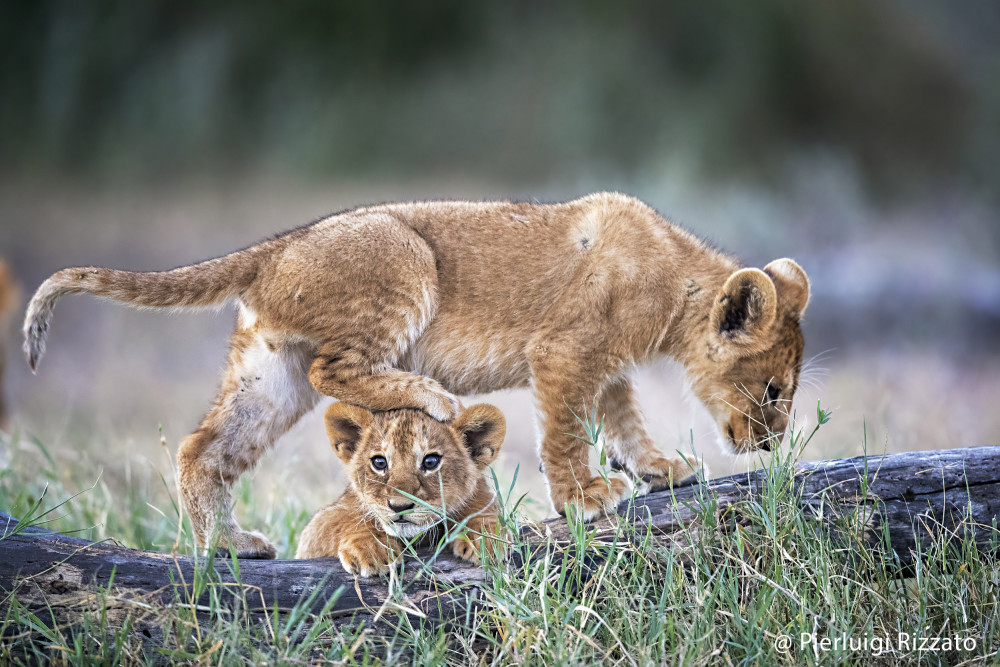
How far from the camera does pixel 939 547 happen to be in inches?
143

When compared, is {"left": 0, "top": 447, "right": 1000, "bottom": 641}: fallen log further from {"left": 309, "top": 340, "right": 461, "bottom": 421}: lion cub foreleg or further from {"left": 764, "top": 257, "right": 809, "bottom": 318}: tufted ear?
{"left": 764, "top": 257, "right": 809, "bottom": 318}: tufted ear

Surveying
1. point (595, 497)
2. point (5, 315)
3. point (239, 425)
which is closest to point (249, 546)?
point (239, 425)

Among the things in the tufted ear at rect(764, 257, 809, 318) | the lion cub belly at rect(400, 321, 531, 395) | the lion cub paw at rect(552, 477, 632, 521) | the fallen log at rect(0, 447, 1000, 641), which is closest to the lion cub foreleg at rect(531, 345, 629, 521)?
the lion cub paw at rect(552, 477, 632, 521)

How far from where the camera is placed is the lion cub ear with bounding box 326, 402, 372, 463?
3967 mm

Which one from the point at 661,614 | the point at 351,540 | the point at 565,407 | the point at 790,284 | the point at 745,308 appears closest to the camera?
the point at 661,614

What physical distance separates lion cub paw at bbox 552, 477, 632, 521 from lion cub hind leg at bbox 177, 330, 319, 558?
1516mm

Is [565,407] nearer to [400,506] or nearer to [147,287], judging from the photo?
[400,506]

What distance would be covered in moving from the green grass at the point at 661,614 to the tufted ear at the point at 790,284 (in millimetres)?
1015

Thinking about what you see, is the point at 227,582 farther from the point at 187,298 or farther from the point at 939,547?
the point at 939,547

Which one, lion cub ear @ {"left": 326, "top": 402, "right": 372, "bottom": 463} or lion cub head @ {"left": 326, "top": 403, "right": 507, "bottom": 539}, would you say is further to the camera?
Result: lion cub ear @ {"left": 326, "top": 402, "right": 372, "bottom": 463}

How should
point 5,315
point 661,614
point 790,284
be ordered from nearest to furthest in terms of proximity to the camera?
1. point 661,614
2. point 790,284
3. point 5,315

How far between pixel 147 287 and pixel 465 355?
161cm

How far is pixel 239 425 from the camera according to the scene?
4.57 metres

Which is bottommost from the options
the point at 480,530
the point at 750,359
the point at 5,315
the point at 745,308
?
the point at 480,530
